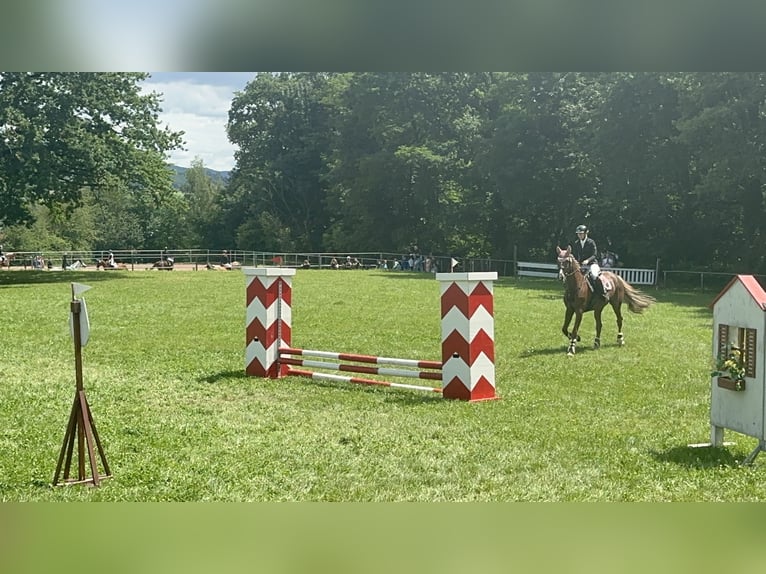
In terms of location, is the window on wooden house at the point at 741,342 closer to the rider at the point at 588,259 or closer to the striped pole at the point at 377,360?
the striped pole at the point at 377,360

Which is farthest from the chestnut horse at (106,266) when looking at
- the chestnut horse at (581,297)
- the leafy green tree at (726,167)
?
the chestnut horse at (581,297)

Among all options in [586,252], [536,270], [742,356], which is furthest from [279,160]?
[742,356]

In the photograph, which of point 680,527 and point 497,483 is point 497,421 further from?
point 680,527

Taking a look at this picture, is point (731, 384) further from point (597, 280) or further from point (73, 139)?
point (73, 139)

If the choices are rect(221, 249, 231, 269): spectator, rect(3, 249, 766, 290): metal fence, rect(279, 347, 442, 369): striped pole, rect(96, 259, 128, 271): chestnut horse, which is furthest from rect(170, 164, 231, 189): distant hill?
rect(279, 347, 442, 369): striped pole

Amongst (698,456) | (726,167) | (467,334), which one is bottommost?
(698,456)

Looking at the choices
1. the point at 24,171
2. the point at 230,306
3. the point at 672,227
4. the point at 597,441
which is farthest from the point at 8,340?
the point at 672,227

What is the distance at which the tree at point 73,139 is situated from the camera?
1764 cm

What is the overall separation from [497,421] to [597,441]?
2.04 ft

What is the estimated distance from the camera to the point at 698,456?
13.5 ft

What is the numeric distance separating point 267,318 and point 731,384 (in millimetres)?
3319

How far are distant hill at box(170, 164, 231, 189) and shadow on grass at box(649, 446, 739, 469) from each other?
18.3 meters

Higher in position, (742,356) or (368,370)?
(742,356)

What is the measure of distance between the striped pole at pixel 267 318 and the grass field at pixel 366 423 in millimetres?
177
